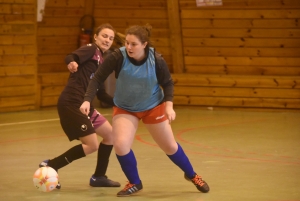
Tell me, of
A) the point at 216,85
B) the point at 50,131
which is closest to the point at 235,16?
the point at 216,85

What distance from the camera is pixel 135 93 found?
17.7 ft

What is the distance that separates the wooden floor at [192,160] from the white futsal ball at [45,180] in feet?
0.29

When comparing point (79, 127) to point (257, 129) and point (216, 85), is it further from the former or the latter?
point (216, 85)

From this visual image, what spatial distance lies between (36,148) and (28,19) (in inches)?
185

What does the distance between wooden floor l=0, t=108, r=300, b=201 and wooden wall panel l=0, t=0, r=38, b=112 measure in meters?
0.62

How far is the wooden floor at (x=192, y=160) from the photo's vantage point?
5653 mm

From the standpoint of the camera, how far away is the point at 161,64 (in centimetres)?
543

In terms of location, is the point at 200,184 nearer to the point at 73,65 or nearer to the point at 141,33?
the point at 141,33

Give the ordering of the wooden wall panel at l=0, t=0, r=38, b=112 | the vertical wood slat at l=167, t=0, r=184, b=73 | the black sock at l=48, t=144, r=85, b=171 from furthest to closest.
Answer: the vertical wood slat at l=167, t=0, r=184, b=73 → the wooden wall panel at l=0, t=0, r=38, b=112 → the black sock at l=48, t=144, r=85, b=171

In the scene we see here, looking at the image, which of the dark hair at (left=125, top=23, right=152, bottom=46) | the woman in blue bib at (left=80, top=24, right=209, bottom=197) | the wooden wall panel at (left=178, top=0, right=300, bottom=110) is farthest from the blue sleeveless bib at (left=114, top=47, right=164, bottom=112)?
the wooden wall panel at (left=178, top=0, right=300, bottom=110)

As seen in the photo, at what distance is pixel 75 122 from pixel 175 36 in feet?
26.7

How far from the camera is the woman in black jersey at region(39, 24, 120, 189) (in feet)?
19.0

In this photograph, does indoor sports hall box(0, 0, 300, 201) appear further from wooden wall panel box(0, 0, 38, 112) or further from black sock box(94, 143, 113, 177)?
black sock box(94, 143, 113, 177)

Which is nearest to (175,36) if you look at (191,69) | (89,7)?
(191,69)
